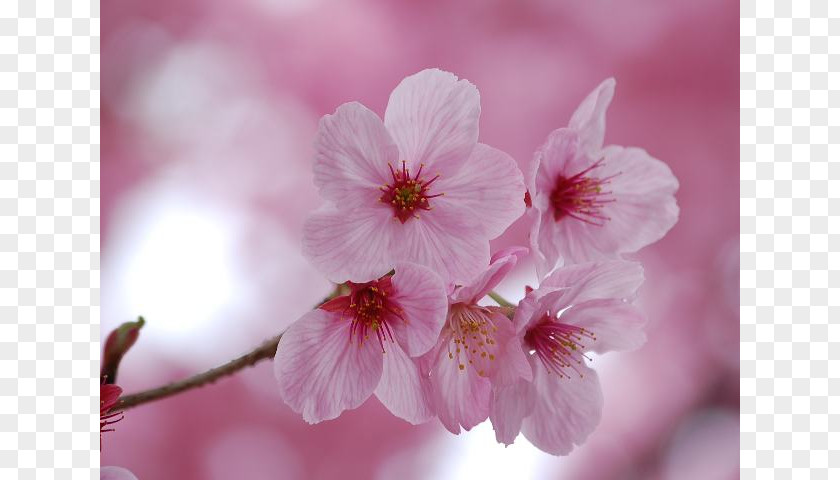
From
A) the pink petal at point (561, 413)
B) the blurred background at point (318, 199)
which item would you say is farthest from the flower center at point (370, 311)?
the blurred background at point (318, 199)

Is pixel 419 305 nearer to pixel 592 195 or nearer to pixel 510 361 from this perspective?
pixel 510 361

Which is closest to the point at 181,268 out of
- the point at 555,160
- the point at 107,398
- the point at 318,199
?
the point at 318,199

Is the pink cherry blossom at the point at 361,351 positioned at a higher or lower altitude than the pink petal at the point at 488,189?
lower

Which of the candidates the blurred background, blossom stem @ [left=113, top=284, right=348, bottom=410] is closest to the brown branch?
blossom stem @ [left=113, top=284, right=348, bottom=410]

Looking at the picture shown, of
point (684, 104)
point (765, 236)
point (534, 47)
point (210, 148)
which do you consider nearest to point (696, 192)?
point (684, 104)

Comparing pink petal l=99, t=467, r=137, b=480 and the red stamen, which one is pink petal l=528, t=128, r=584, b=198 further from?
pink petal l=99, t=467, r=137, b=480

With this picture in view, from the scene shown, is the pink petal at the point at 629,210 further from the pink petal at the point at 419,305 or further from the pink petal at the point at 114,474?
the pink petal at the point at 114,474

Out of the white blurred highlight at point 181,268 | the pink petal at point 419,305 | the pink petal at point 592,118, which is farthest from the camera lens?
the white blurred highlight at point 181,268
